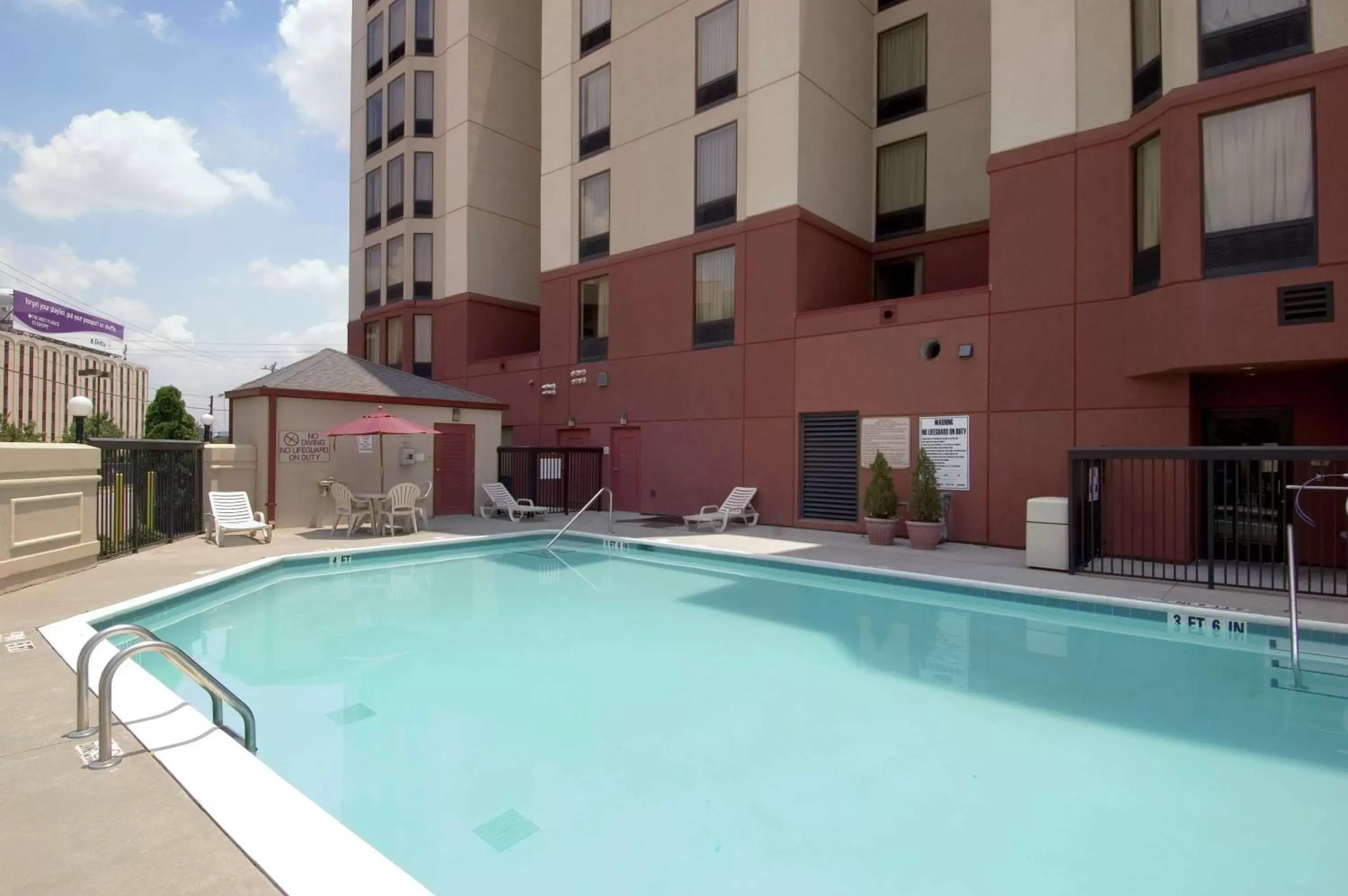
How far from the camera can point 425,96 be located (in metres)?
21.3

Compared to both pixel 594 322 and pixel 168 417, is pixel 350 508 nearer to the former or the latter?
pixel 594 322

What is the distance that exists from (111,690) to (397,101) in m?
22.8

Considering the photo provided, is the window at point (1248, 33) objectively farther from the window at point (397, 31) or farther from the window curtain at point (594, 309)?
the window at point (397, 31)

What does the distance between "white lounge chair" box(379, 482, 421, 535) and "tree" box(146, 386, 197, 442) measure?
1982cm

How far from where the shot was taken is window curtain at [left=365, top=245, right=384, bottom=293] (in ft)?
73.4

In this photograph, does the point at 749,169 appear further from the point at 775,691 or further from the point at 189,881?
the point at 189,881

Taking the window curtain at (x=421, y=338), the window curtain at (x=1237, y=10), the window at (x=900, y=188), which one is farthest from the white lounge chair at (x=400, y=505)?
the window curtain at (x=1237, y=10)

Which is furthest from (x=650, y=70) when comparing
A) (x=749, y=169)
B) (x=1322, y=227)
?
(x=1322, y=227)

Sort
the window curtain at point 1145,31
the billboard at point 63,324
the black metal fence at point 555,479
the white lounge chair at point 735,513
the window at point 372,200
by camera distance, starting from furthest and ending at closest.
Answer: the billboard at point 63,324
the window at point 372,200
the black metal fence at point 555,479
the white lounge chair at point 735,513
the window curtain at point 1145,31

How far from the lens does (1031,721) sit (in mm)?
4555

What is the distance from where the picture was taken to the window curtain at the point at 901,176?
1436cm

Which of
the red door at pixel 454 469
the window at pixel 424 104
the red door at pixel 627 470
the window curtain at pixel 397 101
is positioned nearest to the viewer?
the red door at pixel 454 469

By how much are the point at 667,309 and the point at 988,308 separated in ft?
21.3

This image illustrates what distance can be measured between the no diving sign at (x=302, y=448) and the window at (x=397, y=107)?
43.1 ft
